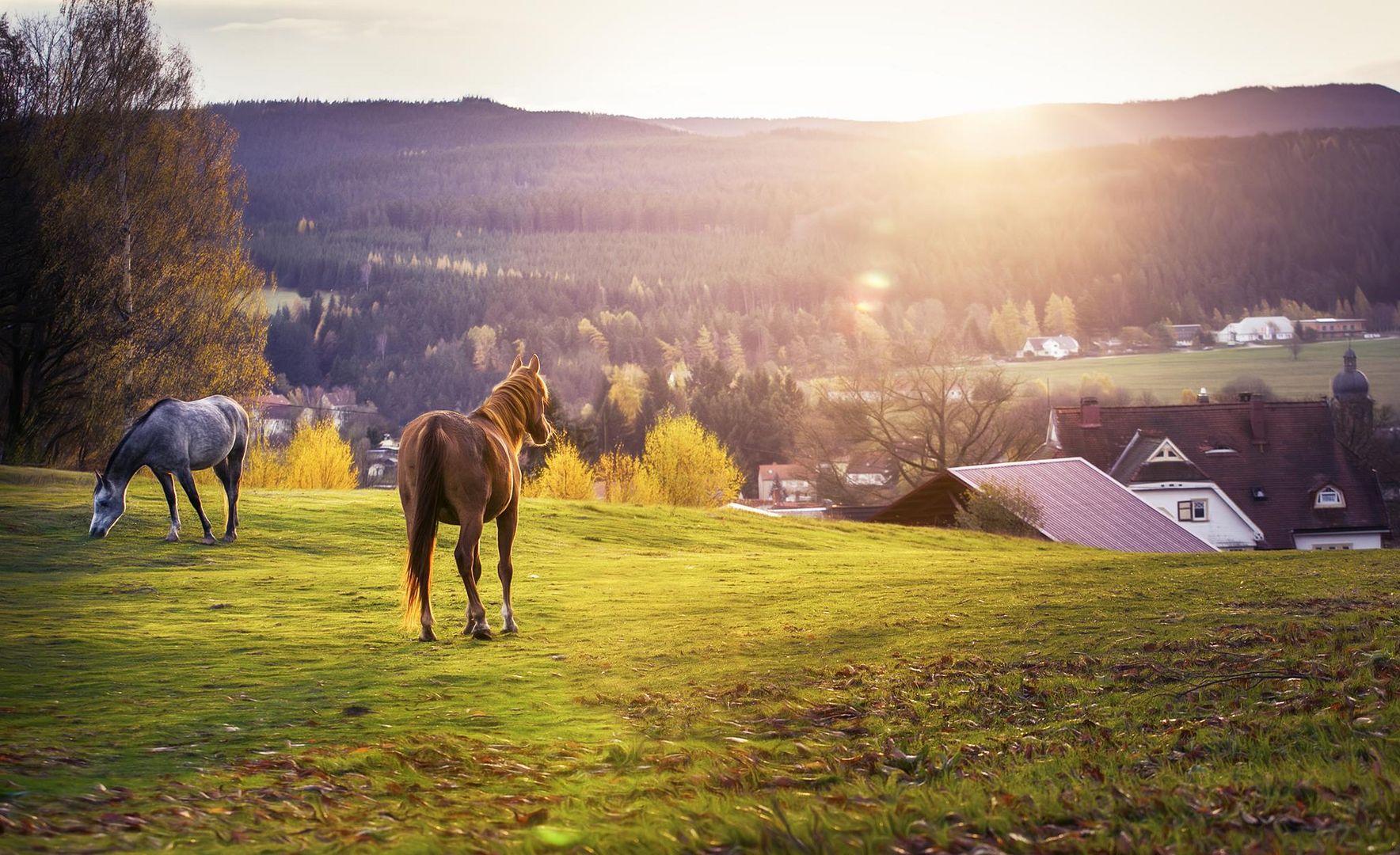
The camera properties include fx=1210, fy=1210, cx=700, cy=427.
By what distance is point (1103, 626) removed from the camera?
1135cm

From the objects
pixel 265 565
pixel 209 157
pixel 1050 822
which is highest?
pixel 209 157

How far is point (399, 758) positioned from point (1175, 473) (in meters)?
62.0

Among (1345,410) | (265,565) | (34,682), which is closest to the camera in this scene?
(34,682)

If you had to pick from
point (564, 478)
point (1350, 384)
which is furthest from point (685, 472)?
point (1350, 384)

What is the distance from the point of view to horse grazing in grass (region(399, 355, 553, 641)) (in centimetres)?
1106

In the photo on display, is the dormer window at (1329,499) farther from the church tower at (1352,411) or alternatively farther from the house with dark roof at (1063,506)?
the house with dark roof at (1063,506)

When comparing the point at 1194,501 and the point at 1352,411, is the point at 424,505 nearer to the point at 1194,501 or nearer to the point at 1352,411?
the point at 1194,501

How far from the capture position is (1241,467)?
218 feet

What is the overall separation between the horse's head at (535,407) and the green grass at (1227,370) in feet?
440

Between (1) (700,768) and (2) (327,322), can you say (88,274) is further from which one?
(2) (327,322)

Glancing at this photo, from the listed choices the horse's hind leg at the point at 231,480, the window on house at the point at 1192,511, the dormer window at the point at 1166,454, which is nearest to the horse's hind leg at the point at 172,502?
the horse's hind leg at the point at 231,480

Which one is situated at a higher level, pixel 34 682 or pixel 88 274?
pixel 88 274

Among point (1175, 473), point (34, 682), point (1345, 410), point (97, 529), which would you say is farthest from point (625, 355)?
point (34, 682)

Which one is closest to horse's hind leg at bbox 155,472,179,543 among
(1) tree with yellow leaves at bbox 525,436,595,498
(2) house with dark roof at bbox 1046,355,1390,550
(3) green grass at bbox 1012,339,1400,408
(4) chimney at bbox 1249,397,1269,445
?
(1) tree with yellow leaves at bbox 525,436,595,498
